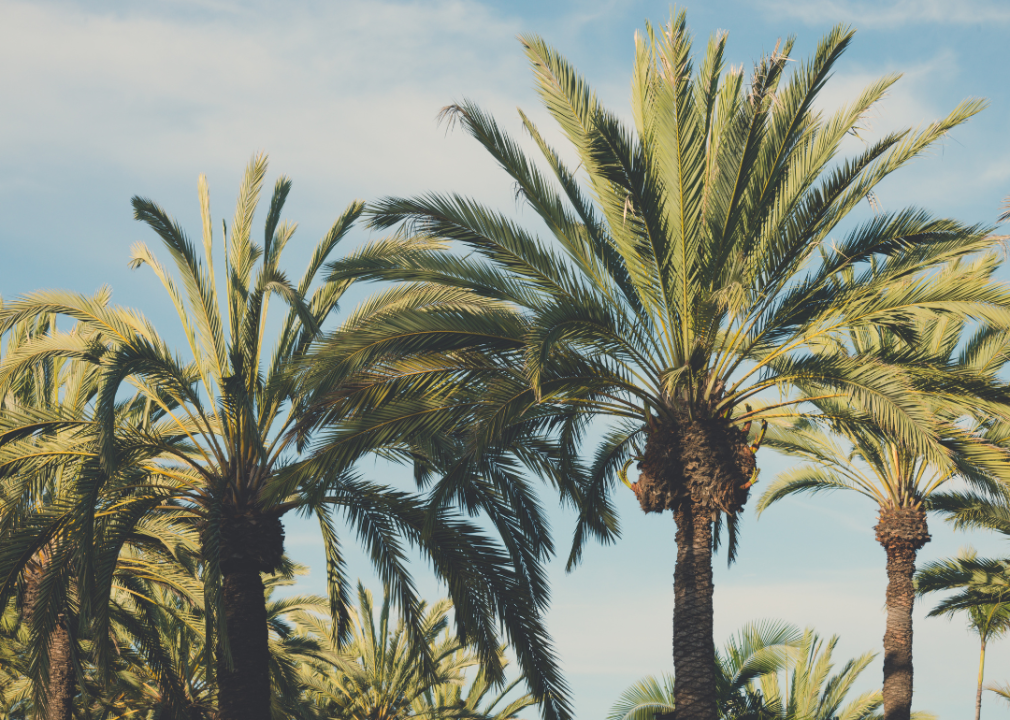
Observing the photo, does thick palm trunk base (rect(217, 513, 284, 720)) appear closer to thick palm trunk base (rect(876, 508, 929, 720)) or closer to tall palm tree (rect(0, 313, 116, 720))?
tall palm tree (rect(0, 313, 116, 720))

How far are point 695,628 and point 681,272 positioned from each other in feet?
12.1

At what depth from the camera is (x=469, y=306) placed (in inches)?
459

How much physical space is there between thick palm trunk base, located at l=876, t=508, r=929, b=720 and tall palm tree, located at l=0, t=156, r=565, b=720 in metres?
8.25

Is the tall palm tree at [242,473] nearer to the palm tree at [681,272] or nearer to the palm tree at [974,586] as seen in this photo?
the palm tree at [681,272]

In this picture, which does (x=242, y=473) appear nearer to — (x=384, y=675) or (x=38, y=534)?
(x=38, y=534)

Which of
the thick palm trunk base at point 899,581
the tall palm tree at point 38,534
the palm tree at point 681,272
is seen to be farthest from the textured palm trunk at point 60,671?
the thick palm trunk base at point 899,581

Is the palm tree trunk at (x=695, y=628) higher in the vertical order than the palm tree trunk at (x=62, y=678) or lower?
higher

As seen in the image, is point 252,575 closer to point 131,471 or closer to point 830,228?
point 131,471

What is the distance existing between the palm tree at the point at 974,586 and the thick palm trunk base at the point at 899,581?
7.43 ft

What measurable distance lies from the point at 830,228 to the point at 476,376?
4.15m

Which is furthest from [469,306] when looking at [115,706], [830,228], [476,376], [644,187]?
[115,706]

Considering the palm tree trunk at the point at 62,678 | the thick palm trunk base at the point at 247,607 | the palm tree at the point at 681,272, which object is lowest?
the palm tree trunk at the point at 62,678

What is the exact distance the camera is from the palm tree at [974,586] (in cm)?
1930

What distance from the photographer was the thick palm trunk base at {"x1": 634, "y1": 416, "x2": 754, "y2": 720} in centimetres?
1032
